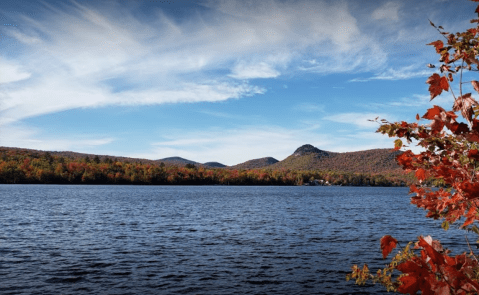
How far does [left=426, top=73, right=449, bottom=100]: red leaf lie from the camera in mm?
4020

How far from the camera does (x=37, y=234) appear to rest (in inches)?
1460

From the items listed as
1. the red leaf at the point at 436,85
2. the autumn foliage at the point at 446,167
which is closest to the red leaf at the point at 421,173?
the autumn foliage at the point at 446,167

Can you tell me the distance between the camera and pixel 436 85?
13.4ft

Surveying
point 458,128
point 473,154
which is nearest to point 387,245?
point 473,154

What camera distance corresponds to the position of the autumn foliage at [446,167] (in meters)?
3.32

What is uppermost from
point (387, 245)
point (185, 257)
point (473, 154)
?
point (473, 154)

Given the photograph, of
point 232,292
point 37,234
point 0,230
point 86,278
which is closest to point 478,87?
point 232,292

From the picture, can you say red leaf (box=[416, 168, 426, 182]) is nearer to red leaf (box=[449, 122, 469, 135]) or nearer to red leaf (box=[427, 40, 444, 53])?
red leaf (box=[449, 122, 469, 135])

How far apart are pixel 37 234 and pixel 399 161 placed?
135 ft

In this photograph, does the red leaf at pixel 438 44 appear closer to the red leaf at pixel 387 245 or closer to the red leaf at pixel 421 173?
the red leaf at pixel 421 173

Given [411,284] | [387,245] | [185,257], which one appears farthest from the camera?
[185,257]

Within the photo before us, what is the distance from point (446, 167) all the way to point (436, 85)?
4.10 feet

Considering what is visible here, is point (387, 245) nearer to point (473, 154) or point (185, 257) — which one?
point (473, 154)

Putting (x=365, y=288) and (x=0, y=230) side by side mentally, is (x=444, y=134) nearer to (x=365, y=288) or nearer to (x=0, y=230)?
(x=365, y=288)
